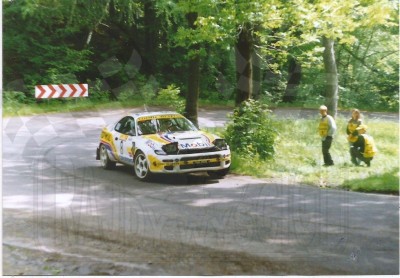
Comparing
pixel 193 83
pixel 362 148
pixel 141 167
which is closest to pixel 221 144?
pixel 193 83

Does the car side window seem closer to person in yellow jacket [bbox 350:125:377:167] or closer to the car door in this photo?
the car door

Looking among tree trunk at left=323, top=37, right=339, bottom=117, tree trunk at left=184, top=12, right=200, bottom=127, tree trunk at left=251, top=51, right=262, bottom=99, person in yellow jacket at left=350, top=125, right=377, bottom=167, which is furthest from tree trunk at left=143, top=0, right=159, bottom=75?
person in yellow jacket at left=350, top=125, right=377, bottom=167

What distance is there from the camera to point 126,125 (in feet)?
24.2

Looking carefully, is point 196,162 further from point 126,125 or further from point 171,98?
point 126,125

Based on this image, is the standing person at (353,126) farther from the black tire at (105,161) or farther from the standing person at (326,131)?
the black tire at (105,161)

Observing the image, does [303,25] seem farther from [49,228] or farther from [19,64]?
[49,228]

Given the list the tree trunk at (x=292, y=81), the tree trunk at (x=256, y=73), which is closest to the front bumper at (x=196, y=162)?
the tree trunk at (x=256, y=73)

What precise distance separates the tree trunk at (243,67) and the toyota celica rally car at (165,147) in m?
0.70

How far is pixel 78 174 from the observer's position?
684cm

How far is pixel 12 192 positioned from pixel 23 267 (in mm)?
1011

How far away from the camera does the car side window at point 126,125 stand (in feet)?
23.5

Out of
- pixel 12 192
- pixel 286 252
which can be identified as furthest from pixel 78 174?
pixel 286 252

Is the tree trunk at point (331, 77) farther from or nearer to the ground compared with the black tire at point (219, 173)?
farther from the ground

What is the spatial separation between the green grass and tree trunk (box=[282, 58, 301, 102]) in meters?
0.35
